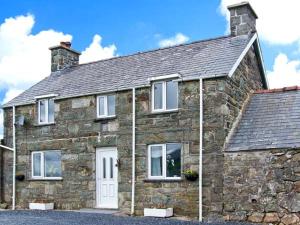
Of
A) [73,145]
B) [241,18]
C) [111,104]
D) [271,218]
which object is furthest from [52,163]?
[241,18]

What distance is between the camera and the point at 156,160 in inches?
633

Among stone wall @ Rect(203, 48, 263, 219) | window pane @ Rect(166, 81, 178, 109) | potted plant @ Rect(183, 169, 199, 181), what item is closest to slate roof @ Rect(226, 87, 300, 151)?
stone wall @ Rect(203, 48, 263, 219)

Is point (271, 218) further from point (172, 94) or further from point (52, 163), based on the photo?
point (52, 163)

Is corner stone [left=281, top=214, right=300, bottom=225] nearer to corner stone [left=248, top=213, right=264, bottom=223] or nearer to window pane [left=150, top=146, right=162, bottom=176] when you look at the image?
corner stone [left=248, top=213, right=264, bottom=223]

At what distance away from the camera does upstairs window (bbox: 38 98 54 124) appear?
19.3 meters

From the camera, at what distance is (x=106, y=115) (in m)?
17.5

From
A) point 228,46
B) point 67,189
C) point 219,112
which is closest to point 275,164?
point 219,112

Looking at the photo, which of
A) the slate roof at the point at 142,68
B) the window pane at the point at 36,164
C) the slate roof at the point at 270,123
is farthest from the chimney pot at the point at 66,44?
the slate roof at the point at 270,123

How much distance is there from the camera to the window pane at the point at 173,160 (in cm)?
1552

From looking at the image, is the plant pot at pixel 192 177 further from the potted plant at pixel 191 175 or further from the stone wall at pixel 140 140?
the stone wall at pixel 140 140

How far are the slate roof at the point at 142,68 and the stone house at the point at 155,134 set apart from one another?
2.5 inches

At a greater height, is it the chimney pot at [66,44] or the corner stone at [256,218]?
the chimney pot at [66,44]

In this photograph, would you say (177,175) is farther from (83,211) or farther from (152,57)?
(152,57)

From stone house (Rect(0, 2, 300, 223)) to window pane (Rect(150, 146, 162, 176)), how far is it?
0.04 meters
